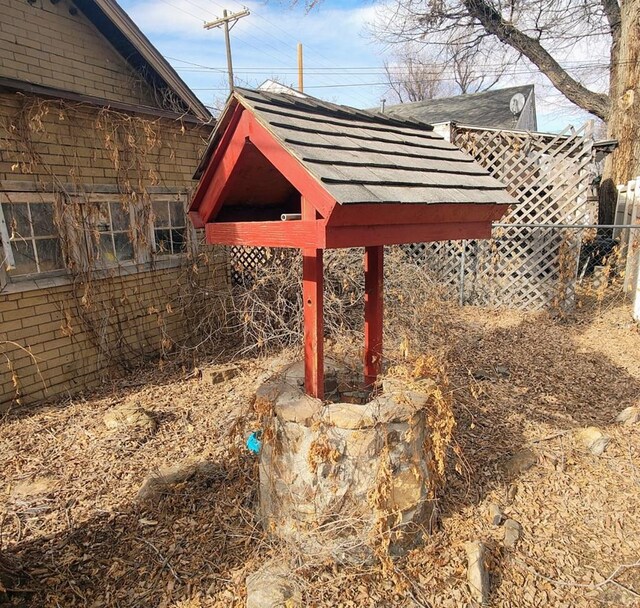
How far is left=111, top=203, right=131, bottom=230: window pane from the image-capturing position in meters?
5.31

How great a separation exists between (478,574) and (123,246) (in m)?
5.12

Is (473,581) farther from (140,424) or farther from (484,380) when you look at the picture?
(140,424)

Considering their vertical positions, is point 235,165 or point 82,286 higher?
point 235,165

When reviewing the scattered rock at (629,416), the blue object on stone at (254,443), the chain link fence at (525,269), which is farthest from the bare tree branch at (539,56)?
the blue object on stone at (254,443)

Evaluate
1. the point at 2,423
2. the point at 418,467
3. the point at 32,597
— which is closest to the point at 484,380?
the point at 418,467

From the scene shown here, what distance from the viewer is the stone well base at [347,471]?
2.25 meters

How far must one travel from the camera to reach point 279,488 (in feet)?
8.11

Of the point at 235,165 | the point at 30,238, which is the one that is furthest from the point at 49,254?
the point at 235,165

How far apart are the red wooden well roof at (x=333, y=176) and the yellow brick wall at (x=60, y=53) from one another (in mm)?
3774

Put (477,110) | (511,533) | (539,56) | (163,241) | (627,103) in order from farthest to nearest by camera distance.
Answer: (477,110) < (539,56) < (627,103) < (163,241) < (511,533)

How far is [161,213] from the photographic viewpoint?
594cm

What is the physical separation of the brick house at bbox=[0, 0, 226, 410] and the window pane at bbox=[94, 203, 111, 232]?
16mm

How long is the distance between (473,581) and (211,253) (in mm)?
5380

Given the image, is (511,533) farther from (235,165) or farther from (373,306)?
(235,165)
